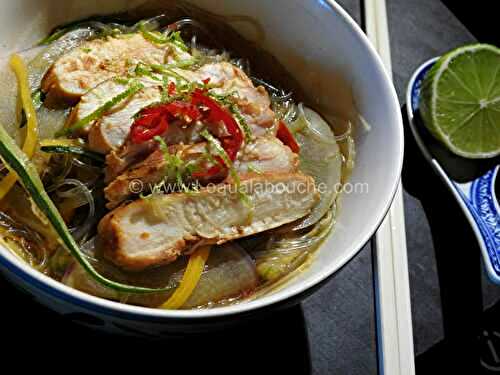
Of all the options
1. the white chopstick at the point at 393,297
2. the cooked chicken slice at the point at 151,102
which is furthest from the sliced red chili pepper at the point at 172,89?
the white chopstick at the point at 393,297

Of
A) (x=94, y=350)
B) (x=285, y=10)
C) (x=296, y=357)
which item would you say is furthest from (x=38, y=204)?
(x=285, y=10)

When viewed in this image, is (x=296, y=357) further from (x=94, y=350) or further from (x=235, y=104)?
(x=235, y=104)

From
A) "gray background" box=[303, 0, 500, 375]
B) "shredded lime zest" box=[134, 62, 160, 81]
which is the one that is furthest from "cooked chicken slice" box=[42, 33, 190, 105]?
"gray background" box=[303, 0, 500, 375]

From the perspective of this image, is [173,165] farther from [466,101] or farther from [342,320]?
[466,101]

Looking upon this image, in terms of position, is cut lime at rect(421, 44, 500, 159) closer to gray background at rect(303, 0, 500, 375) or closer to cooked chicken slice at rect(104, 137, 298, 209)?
gray background at rect(303, 0, 500, 375)

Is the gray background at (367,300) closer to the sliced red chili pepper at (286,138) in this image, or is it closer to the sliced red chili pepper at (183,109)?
the sliced red chili pepper at (286,138)

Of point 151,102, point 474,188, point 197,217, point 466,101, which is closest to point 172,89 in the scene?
point 151,102
